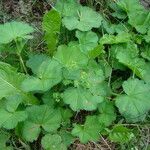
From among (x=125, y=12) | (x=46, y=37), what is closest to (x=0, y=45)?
(x=46, y=37)

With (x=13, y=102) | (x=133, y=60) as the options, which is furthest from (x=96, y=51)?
(x=13, y=102)

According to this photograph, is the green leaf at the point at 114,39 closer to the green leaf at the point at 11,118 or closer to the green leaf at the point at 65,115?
the green leaf at the point at 65,115

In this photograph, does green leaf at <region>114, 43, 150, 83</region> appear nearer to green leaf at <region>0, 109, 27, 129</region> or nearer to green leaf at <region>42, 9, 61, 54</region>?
green leaf at <region>42, 9, 61, 54</region>

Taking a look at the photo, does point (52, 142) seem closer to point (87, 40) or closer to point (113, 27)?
point (87, 40)

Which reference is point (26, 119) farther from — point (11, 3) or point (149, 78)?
point (11, 3)

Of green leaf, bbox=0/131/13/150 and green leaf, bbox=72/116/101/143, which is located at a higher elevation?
green leaf, bbox=72/116/101/143

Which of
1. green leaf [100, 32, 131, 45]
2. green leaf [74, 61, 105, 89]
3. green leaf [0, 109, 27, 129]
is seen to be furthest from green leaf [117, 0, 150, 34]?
green leaf [0, 109, 27, 129]
